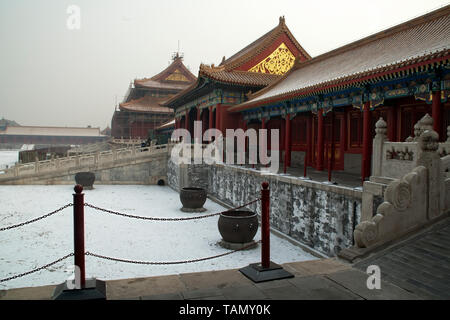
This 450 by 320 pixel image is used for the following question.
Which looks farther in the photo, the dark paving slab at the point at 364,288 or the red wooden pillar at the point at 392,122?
the red wooden pillar at the point at 392,122

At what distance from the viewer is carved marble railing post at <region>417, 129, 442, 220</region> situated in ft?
16.8

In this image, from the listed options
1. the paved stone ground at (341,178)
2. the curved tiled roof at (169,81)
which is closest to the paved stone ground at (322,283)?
the paved stone ground at (341,178)

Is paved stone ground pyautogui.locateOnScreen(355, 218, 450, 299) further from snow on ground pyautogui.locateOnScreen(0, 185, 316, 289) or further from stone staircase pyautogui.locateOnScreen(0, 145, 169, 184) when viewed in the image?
stone staircase pyautogui.locateOnScreen(0, 145, 169, 184)

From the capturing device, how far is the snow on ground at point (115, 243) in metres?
7.24

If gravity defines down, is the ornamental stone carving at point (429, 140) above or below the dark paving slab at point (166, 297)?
above

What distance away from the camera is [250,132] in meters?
18.6

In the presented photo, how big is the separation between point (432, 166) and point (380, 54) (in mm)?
7028

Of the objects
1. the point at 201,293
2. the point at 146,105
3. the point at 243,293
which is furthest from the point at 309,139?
the point at 146,105

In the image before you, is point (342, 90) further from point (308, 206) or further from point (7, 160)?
point (7, 160)

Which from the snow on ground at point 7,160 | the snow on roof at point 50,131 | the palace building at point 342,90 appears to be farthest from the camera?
the snow on roof at point 50,131

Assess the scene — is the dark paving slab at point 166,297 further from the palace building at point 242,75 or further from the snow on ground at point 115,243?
the palace building at point 242,75

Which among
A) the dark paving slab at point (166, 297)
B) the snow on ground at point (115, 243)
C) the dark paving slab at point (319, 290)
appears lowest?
the snow on ground at point (115, 243)

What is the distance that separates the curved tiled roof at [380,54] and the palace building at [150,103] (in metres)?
23.2
